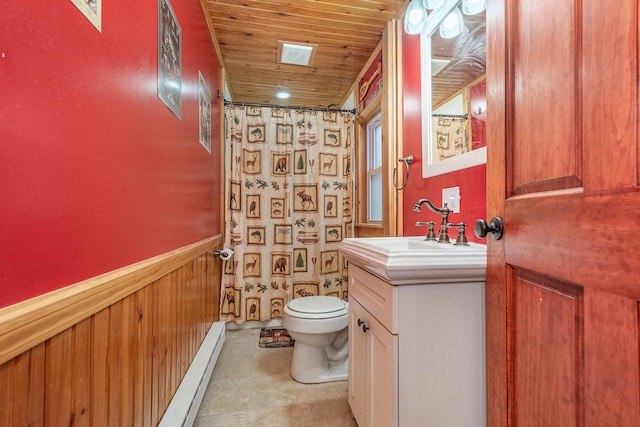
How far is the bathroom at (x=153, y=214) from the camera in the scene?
45 cm

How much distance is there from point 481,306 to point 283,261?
1800 millimetres

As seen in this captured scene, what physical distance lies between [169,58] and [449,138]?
4.22 feet

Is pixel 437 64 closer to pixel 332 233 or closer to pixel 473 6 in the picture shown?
pixel 473 6

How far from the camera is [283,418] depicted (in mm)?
1376

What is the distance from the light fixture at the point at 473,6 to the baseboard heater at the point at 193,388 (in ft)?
6.68

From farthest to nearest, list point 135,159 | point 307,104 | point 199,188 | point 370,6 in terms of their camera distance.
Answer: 1. point 307,104
2. point 370,6
3. point 199,188
4. point 135,159

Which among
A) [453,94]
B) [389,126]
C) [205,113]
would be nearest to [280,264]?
[205,113]

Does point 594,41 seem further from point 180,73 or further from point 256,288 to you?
point 256,288

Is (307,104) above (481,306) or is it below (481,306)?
above

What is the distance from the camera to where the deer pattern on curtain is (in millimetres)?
2395

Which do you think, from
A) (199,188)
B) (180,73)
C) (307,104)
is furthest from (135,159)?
→ (307,104)

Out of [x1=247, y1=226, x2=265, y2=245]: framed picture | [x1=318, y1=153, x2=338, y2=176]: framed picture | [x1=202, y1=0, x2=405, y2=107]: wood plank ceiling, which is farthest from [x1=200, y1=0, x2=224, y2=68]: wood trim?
[x1=247, y1=226, x2=265, y2=245]: framed picture

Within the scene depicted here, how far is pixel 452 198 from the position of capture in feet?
4.20

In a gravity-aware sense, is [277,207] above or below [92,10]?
below
